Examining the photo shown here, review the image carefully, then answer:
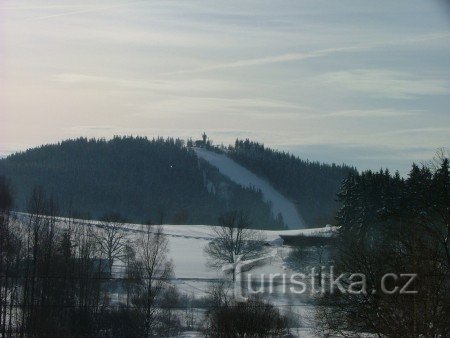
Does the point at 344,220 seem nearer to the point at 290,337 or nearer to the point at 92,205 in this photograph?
the point at 290,337

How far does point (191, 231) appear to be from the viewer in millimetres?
76750

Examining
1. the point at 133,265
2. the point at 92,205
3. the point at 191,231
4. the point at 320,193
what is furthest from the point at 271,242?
the point at 320,193

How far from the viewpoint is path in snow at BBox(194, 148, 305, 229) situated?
144 meters

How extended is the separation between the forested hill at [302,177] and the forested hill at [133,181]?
8.68m

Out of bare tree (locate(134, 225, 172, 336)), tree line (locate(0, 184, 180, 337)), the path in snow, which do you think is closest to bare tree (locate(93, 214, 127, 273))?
bare tree (locate(134, 225, 172, 336))

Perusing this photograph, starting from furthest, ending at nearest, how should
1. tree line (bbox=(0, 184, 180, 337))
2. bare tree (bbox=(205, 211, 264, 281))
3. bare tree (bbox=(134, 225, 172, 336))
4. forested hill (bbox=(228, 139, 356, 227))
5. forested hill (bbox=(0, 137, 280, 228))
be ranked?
forested hill (bbox=(228, 139, 356, 227))
forested hill (bbox=(0, 137, 280, 228))
bare tree (bbox=(205, 211, 264, 281))
bare tree (bbox=(134, 225, 172, 336))
tree line (bbox=(0, 184, 180, 337))

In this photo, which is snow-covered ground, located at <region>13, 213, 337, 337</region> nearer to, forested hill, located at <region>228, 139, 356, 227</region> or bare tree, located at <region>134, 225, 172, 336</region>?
bare tree, located at <region>134, 225, 172, 336</region>

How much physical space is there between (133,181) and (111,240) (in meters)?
88.5

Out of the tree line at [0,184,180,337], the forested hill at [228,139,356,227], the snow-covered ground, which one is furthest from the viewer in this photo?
the forested hill at [228,139,356,227]

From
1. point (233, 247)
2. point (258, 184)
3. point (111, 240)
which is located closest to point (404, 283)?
point (111, 240)

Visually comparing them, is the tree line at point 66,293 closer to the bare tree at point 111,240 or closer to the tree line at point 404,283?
the bare tree at point 111,240

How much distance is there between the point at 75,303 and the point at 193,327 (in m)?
5.39

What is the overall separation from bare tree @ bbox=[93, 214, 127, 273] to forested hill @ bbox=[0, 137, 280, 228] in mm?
52879

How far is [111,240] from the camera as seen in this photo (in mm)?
54312
